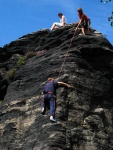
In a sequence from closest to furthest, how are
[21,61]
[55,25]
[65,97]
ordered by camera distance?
[65,97], [21,61], [55,25]

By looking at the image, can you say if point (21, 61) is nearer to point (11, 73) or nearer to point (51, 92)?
point (11, 73)

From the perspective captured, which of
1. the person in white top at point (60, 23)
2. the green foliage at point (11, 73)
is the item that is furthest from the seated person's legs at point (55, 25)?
the green foliage at point (11, 73)

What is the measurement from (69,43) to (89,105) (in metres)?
4.58

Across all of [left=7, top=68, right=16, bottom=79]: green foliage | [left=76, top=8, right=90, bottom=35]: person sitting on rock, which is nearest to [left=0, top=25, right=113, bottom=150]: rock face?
[left=7, top=68, right=16, bottom=79]: green foliage

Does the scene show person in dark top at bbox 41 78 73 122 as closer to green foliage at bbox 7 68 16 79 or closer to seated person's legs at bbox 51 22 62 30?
green foliage at bbox 7 68 16 79

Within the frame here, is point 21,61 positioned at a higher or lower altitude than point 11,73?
higher

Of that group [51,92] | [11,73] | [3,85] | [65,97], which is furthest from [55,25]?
[65,97]

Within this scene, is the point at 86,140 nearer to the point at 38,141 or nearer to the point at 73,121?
the point at 73,121

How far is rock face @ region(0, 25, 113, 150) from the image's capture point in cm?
1838

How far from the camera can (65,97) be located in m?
19.6

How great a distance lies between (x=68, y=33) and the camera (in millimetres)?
24078

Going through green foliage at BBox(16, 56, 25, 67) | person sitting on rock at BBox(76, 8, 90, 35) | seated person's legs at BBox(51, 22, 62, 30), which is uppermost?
seated person's legs at BBox(51, 22, 62, 30)

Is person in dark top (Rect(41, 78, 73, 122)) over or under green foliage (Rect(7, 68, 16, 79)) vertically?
under

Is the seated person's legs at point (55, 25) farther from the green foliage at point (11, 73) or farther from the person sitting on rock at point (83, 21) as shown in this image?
the green foliage at point (11, 73)
